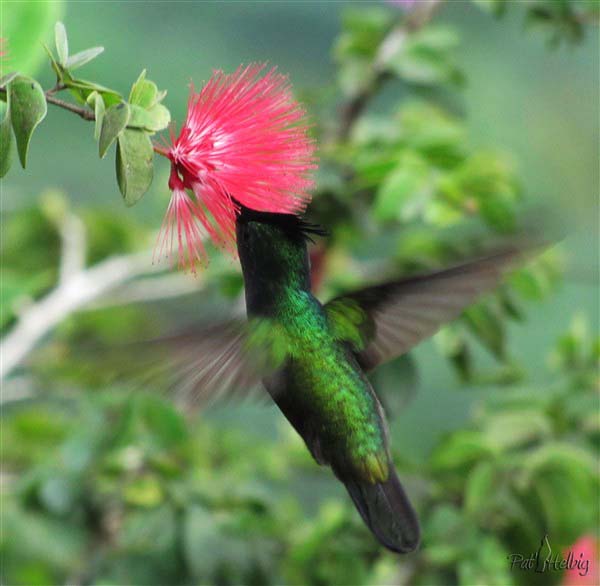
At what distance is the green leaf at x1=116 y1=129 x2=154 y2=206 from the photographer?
461 mm

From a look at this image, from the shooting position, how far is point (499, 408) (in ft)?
4.20

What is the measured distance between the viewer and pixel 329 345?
69 centimetres

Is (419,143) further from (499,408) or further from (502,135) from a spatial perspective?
(502,135)

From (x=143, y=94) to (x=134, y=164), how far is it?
0.05 metres

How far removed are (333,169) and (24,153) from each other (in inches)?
31.9

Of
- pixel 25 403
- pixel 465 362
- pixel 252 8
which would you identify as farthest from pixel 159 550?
pixel 252 8

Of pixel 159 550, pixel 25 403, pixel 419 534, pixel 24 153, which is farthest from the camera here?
pixel 25 403

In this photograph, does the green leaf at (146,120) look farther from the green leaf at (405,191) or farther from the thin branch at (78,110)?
the green leaf at (405,191)

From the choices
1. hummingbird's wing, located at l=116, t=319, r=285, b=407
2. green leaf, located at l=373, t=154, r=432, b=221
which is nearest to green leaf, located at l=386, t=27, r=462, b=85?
green leaf, located at l=373, t=154, r=432, b=221

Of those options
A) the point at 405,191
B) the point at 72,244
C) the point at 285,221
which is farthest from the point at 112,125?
the point at 72,244

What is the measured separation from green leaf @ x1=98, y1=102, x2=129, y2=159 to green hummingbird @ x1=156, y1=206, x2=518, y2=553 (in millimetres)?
113

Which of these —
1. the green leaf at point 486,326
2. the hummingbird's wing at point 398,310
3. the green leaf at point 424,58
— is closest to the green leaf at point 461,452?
the green leaf at point 486,326

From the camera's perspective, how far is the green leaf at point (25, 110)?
17.9 inches

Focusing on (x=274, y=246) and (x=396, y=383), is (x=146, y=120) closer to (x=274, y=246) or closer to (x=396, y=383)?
(x=274, y=246)
